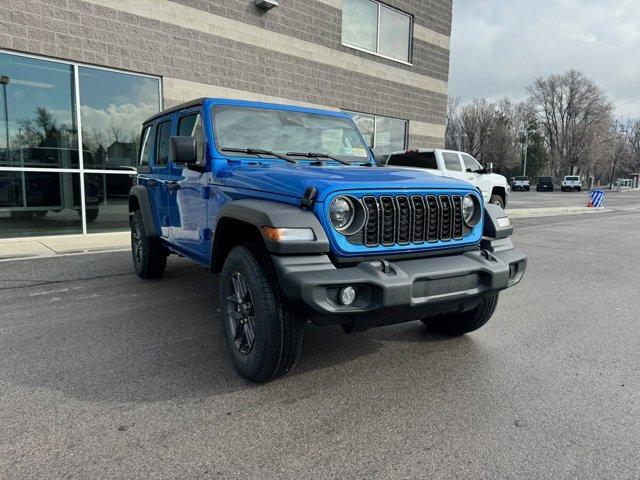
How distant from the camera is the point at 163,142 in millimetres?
5129

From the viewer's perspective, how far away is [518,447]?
2502mm

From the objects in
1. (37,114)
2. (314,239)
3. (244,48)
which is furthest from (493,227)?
(244,48)

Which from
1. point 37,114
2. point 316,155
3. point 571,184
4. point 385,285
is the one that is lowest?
point 385,285

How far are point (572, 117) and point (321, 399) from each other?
74.5m

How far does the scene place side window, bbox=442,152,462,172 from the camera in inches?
500

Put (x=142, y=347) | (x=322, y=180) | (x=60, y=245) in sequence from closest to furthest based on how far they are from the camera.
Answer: (x=322, y=180) < (x=142, y=347) < (x=60, y=245)

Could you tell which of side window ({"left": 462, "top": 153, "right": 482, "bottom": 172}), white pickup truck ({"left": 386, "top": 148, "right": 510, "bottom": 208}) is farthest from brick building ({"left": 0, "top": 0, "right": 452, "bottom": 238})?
side window ({"left": 462, "top": 153, "right": 482, "bottom": 172})

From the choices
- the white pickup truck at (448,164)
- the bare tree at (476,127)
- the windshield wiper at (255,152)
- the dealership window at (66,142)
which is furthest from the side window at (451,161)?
the bare tree at (476,127)

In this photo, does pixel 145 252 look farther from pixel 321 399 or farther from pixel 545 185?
pixel 545 185

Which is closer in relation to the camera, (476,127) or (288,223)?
(288,223)

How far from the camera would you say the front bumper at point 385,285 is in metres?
2.64

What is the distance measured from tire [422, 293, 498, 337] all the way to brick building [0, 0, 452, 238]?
8.32 meters

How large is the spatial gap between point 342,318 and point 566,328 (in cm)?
281

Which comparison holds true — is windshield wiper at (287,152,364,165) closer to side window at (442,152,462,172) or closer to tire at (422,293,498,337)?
tire at (422,293,498,337)
